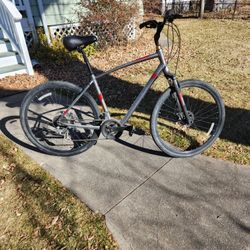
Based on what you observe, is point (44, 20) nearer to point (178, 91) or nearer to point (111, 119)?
point (111, 119)

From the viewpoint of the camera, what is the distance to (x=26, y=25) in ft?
22.2

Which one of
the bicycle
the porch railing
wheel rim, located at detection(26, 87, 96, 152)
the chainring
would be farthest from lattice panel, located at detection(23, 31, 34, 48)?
the chainring

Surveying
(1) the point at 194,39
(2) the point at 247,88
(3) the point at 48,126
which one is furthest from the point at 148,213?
(1) the point at 194,39

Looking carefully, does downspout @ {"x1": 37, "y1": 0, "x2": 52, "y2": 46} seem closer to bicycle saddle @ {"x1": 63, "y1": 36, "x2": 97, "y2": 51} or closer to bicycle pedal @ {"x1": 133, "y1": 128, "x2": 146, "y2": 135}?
bicycle pedal @ {"x1": 133, "y1": 128, "x2": 146, "y2": 135}

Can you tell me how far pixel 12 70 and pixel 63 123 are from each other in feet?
10.8

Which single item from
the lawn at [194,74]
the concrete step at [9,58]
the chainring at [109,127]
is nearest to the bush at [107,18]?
the lawn at [194,74]

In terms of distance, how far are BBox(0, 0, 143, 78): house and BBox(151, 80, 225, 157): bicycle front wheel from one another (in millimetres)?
3433

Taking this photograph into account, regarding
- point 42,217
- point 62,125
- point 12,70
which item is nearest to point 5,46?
point 12,70

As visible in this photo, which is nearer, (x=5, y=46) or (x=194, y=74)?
(x=194, y=74)

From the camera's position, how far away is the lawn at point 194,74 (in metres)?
3.34

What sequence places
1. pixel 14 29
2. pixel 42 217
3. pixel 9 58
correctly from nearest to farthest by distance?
1. pixel 42 217
2. pixel 14 29
3. pixel 9 58

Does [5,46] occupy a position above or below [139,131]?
above

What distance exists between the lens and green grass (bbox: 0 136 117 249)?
2.06m

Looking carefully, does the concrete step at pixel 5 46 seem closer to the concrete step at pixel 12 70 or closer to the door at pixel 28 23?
the concrete step at pixel 12 70
